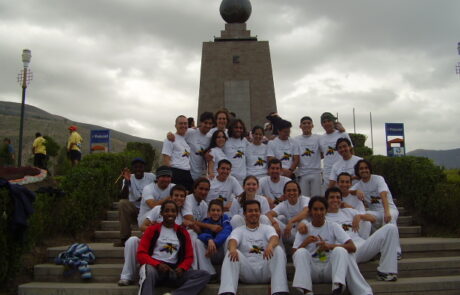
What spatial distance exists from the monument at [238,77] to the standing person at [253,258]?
987 centimetres

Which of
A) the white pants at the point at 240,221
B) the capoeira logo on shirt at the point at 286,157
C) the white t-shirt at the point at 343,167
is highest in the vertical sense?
the capoeira logo on shirt at the point at 286,157

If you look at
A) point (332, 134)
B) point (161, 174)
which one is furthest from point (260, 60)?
point (161, 174)

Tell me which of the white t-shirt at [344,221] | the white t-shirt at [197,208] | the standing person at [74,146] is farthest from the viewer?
the standing person at [74,146]

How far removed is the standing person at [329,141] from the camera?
6750 mm

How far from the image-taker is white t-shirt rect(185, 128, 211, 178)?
6.75m

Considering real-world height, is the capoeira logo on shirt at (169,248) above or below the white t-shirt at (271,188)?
below

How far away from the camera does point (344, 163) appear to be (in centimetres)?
625

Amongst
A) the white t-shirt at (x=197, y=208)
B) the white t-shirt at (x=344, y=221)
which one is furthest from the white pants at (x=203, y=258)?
the white t-shirt at (x=344, y=221)

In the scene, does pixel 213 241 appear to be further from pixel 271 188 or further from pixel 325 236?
pixel 271 188

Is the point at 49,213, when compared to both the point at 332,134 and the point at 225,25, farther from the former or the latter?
the point at 225,25

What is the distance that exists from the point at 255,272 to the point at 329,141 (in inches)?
119

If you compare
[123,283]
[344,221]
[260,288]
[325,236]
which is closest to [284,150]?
[344,221]

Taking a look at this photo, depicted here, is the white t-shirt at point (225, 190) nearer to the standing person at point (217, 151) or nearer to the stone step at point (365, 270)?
the standing person at point (217, 151)

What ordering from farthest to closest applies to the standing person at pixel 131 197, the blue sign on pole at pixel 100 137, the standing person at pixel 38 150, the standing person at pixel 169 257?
the standing person at pixel 38 150, the blue sign on pole at pixel 100 137, the standing person at pixel 131 197, the standing person at pixel 169 257
